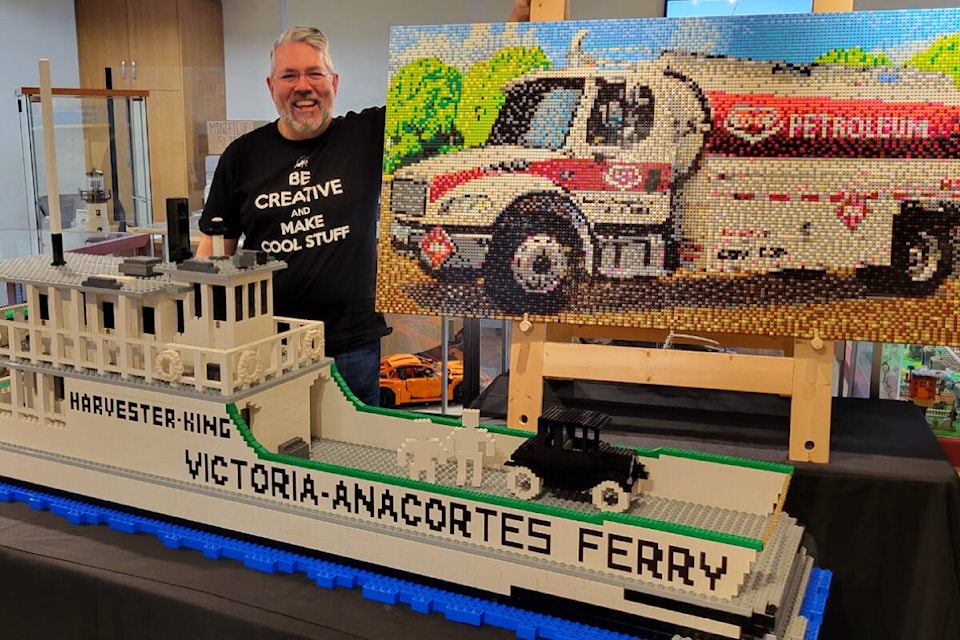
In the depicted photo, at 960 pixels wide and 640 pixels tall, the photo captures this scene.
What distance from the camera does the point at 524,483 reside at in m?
1.45

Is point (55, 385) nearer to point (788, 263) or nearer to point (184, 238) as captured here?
point (184, 238)

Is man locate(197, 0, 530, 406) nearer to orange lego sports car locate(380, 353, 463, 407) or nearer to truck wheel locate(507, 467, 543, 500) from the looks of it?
truck wheel locate(507, 467, 543, 500)

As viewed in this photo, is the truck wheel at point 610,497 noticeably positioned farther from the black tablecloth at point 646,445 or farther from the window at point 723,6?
the window at point 723,6

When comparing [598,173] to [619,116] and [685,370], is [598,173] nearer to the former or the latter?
[619,116]

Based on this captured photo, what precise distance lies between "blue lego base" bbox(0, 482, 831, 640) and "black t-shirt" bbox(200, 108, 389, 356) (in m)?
0.76

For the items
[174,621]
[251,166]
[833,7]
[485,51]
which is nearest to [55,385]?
[174,621]

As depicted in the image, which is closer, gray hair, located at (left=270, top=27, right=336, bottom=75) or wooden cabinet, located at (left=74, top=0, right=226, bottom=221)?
Result: gray hair, located at (left=270, top=27, right=336, bottom=75)

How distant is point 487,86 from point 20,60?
14.3 ft

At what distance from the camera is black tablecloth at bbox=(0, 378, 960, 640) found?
135 cm

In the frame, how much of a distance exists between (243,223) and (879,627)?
1813 millimetres

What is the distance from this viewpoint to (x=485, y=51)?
196cm

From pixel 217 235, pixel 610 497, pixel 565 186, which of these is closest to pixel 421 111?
pixel 565 186

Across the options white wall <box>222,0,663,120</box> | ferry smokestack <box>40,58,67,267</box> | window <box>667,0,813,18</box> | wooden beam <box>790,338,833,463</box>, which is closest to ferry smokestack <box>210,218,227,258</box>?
ferry smokestack <box>40,58,67,267</box>

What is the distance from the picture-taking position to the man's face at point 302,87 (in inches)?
84.9
